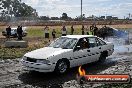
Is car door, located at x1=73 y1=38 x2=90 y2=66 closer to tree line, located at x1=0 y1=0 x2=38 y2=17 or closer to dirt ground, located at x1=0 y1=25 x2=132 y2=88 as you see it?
dirt ground, located at x1=0 y1=25 x2=132 y2=88

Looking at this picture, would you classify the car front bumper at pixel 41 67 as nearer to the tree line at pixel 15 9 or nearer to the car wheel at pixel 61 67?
the car wheel at pixel 61 67

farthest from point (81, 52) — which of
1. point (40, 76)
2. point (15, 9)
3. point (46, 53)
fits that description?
point (15, 9)

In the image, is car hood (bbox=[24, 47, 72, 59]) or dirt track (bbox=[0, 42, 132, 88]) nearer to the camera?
dirt track (bbox=[0, 42, 132, 88])

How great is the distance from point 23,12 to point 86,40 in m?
128

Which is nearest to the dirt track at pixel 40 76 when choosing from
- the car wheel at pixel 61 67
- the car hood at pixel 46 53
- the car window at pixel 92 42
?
the car wheel at pixel 61 67

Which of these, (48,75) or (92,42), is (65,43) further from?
(48,75)

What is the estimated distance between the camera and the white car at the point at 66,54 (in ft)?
31.0

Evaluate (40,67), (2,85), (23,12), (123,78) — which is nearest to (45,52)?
(40,67)

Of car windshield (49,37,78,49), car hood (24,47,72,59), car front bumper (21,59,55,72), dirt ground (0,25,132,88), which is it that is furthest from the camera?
car windshield (49,37,78,49)

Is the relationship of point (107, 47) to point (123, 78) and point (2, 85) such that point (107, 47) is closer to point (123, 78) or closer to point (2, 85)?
point (2, 85)

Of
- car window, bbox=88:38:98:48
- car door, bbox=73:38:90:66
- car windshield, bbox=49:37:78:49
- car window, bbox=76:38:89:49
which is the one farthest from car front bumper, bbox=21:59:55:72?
car window, bbox=88:38:98:48

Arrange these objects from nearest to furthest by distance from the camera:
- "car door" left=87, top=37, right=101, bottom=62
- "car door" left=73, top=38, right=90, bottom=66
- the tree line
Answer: "car door" left=73, top=38, right=90, bottom=66, "car door" left=87, top=37, right=101, bottom=62, the tree line

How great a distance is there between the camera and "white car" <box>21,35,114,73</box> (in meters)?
9.44

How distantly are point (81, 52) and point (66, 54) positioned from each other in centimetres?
90
